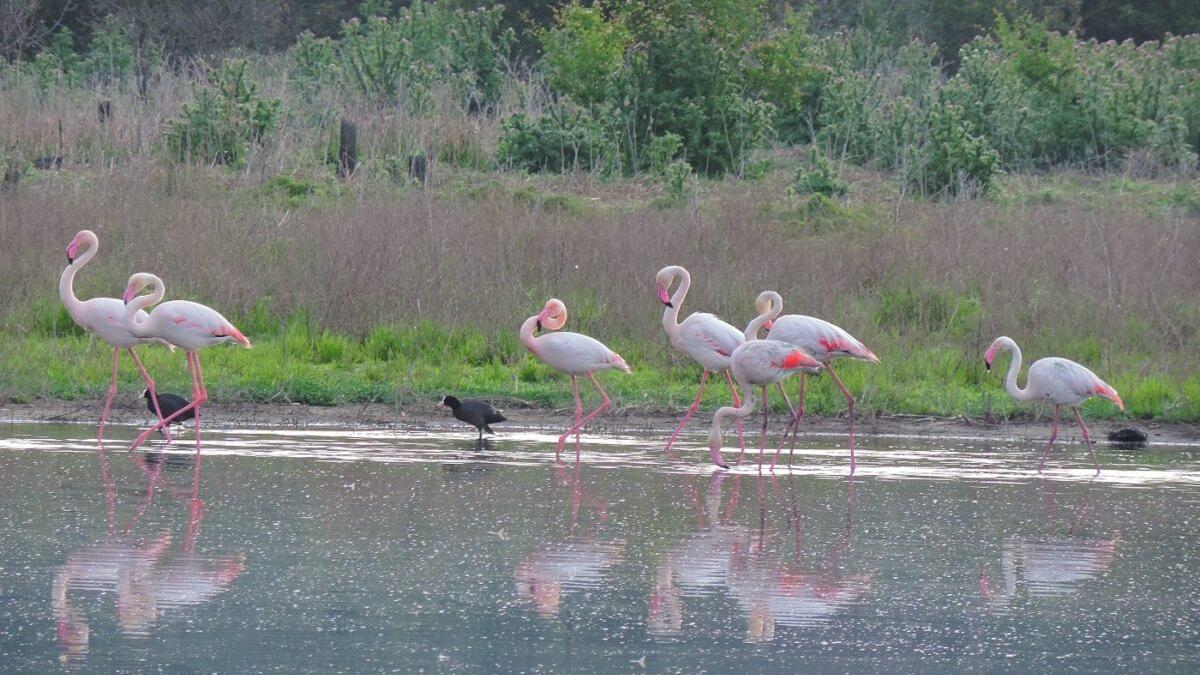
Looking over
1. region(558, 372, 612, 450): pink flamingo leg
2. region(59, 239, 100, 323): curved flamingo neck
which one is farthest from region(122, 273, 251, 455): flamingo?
region(558, 372, 612, 450): pink flamingo leg

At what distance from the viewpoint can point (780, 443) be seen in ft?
32.6

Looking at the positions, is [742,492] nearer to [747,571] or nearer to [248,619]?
[747,571]

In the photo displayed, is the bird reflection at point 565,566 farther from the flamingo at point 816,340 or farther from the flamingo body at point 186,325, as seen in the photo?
the flamingo body at point 186,325

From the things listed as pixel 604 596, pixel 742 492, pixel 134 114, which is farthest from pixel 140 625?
pixel 134 114

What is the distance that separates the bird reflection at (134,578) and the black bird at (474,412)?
312 centimetres

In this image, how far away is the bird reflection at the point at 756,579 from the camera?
217 inches

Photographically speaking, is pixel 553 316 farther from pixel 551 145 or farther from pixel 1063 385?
pixel 551 145

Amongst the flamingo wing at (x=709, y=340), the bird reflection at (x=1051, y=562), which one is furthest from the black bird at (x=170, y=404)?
the bird reflection at (x=1051, y=562)

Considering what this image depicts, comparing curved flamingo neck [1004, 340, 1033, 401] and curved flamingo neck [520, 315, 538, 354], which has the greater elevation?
curved flamingo neck [520, 315, 538, 354]

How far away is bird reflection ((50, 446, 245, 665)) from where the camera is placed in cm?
529

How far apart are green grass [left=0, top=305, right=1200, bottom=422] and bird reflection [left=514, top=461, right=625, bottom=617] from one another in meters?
4.20

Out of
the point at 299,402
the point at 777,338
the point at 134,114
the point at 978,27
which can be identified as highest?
the point at 978,27

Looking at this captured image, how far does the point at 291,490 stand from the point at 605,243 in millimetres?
6533

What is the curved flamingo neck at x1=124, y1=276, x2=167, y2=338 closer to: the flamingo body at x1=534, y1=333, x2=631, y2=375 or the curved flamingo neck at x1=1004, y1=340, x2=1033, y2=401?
the flamingo body at x1=534, y1=333, x2=631, y2=375
